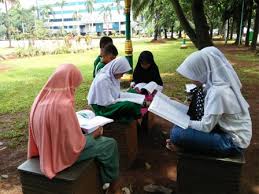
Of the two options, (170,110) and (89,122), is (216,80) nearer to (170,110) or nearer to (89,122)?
(170,110)

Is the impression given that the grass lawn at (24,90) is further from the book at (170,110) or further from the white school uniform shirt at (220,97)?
the white school uniform shirt at (220,97)

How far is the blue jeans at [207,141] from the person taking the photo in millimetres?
2734

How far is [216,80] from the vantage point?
2.70 meters

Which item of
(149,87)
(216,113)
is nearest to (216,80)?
(216,113)

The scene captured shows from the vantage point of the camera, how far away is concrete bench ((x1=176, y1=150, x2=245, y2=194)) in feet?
8.98

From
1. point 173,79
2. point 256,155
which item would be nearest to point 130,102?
point 256,155

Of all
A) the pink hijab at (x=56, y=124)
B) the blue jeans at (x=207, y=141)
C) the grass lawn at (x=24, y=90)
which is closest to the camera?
the pink hijab at (x=56, y=124)

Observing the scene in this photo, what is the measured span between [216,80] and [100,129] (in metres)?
1.16

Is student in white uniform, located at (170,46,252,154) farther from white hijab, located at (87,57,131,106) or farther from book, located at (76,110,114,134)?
white hijab, located at (87,57,131,106)

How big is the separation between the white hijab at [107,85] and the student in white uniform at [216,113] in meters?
1.09

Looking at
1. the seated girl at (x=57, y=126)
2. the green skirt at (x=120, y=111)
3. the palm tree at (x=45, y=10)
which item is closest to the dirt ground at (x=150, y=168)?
the green skirt at (x=120, y=111)

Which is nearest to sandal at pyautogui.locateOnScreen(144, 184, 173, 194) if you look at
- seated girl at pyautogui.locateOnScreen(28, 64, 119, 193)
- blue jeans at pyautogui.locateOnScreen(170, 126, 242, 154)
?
blue jeans at pyautogui.locateOnScreen(170, 126, 242, 154)

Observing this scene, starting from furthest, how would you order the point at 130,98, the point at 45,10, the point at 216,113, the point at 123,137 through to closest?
1. the point at 45,10
2. the point at 130,98
3. the point at 123,137
4. the point at 216,113

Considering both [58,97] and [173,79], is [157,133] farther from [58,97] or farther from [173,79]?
[173,79]
